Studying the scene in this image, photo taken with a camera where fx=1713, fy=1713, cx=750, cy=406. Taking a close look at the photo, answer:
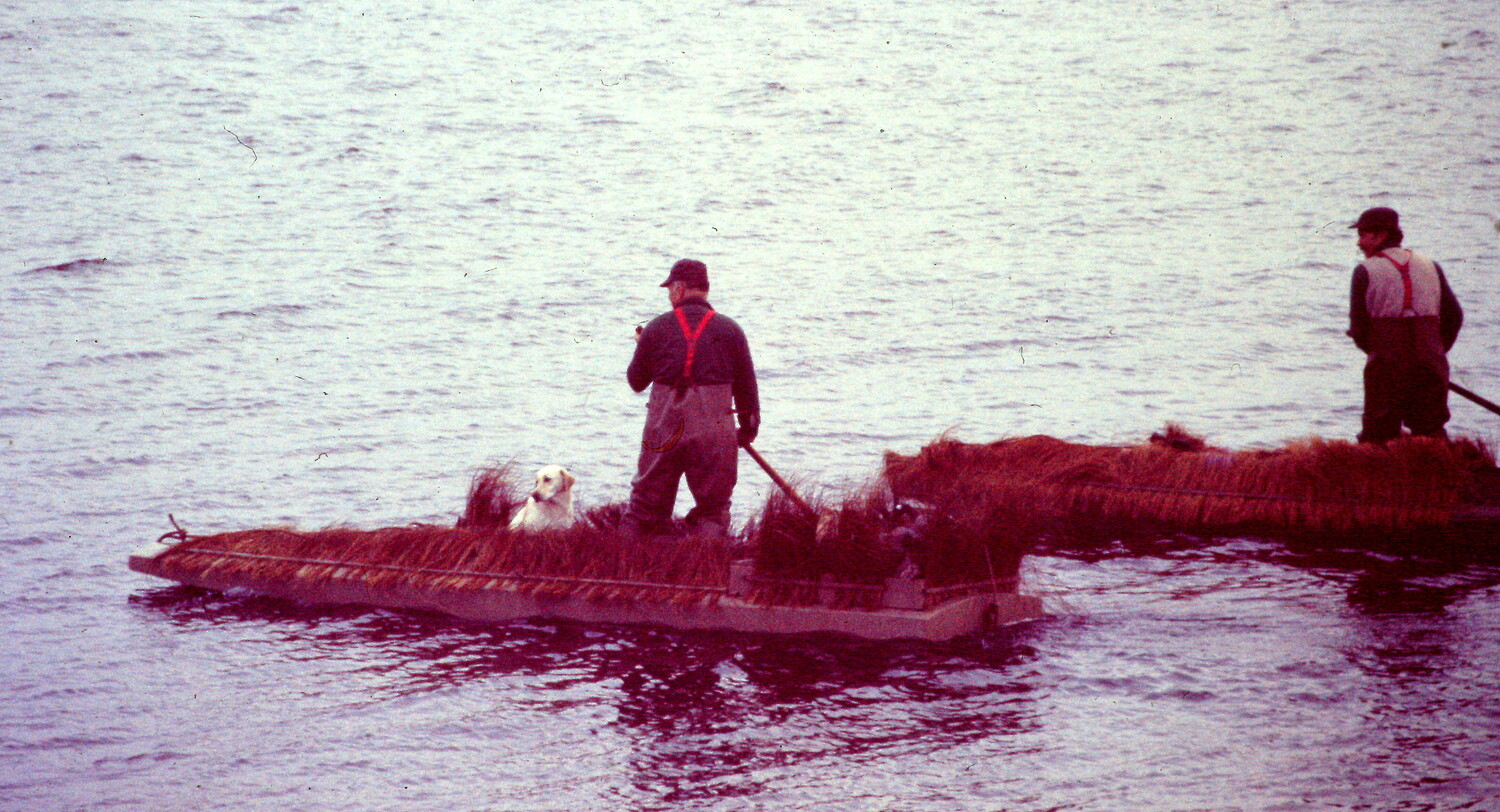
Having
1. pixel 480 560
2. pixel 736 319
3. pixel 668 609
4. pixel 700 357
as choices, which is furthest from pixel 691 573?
pixel 736 319

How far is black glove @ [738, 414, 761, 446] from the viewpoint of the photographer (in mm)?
10125

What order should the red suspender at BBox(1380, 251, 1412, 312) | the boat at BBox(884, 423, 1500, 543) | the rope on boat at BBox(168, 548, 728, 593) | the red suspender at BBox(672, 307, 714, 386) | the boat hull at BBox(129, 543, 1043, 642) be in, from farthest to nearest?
1. the red suspender at BBox(1380, 251, 1412, 312)
2. the boat at BBox(884, 423, 1500, 543)
3. the red suspender at BBox(672, 307, 714, 386)
4. the rope on boat at BBox(168, 548, 728, 593)
5. the boat hull at BBox(129, 543, 1043, 642)

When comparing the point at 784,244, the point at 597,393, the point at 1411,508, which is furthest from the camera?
the point at 784,244

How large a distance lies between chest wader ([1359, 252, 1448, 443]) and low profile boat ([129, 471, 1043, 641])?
3406 millimetres

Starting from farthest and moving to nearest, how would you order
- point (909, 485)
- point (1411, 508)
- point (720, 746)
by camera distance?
1. point (909, 485)
2. point (1411, 508)
3. point (720, 746)

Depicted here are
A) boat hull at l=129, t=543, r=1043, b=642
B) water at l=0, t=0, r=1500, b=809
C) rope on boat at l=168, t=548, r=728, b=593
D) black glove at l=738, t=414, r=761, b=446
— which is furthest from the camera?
black glove at l=738, t=414, r=761, b=446

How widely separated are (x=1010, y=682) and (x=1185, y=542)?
343 cm

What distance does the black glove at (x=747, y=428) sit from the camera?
10125 millimetres

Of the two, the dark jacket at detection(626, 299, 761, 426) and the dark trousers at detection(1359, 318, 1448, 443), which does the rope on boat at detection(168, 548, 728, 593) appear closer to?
the dark jacket at detection(626, 299, 761, 426)

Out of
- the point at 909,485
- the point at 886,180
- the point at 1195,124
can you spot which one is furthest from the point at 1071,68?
the point at 909,485

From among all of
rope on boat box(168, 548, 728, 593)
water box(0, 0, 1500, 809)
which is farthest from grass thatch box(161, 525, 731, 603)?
water box(0, 0, 1500, 809)

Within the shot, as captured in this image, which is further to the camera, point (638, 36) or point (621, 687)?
point (638, 36)

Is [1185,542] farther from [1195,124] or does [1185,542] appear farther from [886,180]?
[1195,124]

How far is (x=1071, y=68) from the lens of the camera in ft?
124
